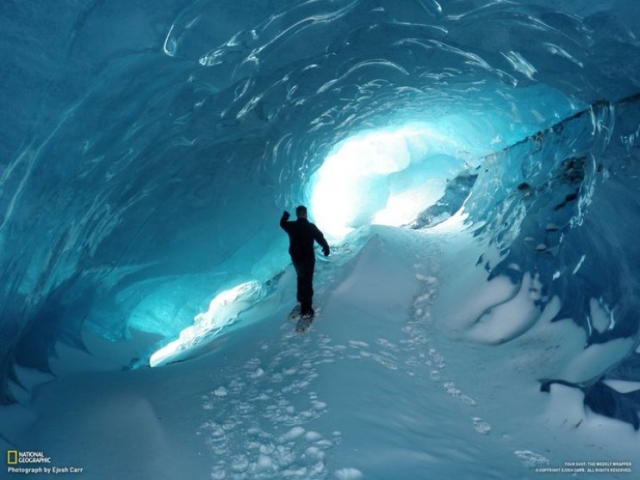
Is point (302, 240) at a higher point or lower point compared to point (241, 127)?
lower

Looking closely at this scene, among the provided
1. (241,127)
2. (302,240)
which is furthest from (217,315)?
(302,240)

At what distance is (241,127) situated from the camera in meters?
7.49

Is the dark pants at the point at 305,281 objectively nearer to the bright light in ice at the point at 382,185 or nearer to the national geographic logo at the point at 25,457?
the national geographic logo at the point at 25,457

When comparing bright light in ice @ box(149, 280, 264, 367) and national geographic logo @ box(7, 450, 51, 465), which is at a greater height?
bright light in ice @ box(149, 280, 264, 367)

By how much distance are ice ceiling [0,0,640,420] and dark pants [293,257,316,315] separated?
297 centimetres

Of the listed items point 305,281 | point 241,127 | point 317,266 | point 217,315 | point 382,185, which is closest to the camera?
point 305,281

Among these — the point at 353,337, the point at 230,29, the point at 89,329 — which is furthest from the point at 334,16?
the point at 89,329

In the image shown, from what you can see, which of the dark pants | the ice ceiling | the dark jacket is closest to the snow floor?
the dark pants

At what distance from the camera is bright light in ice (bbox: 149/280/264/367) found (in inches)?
378

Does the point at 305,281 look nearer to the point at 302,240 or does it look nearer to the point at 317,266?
the point at 302,240

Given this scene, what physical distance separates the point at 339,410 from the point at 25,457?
305 centimetres

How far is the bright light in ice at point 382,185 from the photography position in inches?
746

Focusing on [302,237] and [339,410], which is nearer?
[339,410]

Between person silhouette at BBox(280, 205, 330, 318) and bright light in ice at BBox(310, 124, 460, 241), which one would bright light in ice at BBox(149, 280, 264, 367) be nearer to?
person silhouette at BBox(280, 205, 330, 318)
